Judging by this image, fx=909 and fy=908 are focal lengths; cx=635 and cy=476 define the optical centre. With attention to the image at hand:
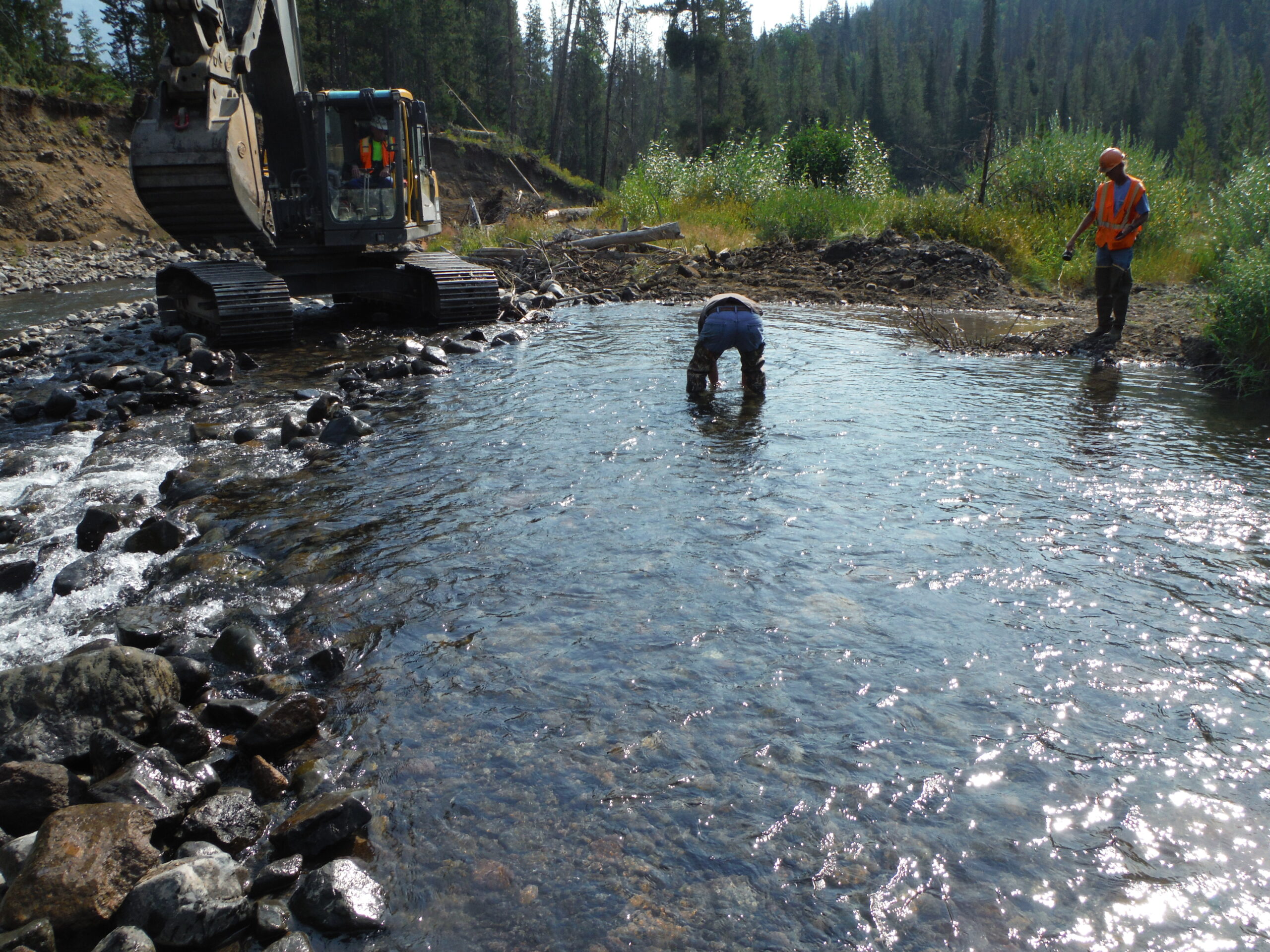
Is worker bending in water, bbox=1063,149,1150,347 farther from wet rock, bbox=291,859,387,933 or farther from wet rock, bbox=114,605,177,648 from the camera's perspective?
wet rock, bbox=291,859,387,933

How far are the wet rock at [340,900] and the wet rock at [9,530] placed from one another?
3953 mm

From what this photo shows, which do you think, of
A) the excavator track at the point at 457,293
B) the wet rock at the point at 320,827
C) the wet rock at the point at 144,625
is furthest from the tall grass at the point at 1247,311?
the wet rock at the point at 144,625

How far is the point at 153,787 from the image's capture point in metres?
3.00

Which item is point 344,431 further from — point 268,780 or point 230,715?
point 268,780

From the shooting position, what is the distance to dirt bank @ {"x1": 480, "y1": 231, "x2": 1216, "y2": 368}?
11469 mm

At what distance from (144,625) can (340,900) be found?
223cm

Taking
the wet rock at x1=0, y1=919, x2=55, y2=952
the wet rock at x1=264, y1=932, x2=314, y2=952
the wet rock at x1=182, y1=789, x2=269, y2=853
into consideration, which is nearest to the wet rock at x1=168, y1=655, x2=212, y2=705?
the wet rock at x1=182, y1=789, x2=269, y2=853

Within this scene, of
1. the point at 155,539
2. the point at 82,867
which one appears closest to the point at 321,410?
the point at 155,539

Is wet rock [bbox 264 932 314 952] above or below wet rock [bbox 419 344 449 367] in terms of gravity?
below

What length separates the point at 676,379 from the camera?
366 inches

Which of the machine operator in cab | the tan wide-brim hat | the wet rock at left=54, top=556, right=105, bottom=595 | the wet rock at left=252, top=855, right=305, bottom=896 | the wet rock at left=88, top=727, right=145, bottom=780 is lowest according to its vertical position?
the wet rock at left=252, top=855, right=305, bottom=896

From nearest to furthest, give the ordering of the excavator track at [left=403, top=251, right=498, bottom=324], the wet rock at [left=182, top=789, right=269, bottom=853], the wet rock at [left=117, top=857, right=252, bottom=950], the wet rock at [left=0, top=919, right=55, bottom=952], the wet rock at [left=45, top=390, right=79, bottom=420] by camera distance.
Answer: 1. the wet rock at [left=0, top=919, right=55, bottom=952]
2. the wet rock at [left=117, top=857, right=252, bottom=950]
3. the wet rock at [left=182, top=789, right=269, bottom=853]
4. the wet rock at [left=45, top=390, right=79, bottom=420]
5. the excavator track at [left=403, top=251, right=498, bottom=324]

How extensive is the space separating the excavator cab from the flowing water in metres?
5.31

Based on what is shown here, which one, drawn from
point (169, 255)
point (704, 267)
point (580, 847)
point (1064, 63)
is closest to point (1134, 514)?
point (580, 847)
